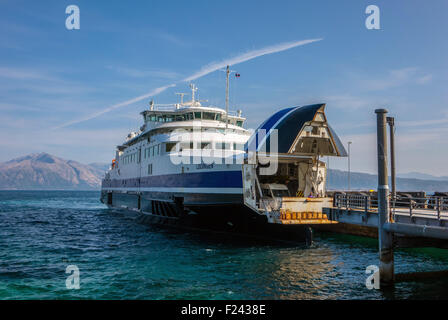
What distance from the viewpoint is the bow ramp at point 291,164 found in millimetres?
19344

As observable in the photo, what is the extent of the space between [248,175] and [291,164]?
16.9ft

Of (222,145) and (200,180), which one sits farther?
(222,145)

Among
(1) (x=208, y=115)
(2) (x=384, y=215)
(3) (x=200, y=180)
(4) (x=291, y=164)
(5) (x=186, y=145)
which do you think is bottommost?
(2) (x=384, y=215)

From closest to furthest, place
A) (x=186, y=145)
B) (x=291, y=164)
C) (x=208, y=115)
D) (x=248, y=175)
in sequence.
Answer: (x=248, y=175) → (x=291, y=164) → (x=186, y=145) → (x=208, y=115)

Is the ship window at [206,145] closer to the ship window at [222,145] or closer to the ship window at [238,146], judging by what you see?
the ship window at [222,145]

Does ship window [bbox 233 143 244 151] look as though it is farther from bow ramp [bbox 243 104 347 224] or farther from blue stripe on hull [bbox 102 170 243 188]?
blue stripe on hull [bbox 102 170 243 188]

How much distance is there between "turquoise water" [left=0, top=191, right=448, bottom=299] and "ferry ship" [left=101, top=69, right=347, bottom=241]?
1.43 metres

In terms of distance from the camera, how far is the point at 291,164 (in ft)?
79.1

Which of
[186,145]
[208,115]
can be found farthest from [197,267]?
[208,115]

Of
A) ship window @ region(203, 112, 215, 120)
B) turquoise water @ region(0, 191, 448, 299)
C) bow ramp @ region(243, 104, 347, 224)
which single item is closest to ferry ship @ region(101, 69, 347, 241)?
bow ramp @ region(243, 104, 347, 224)

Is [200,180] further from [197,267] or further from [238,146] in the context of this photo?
[197,267]

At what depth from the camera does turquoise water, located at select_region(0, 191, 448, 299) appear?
500 inches
